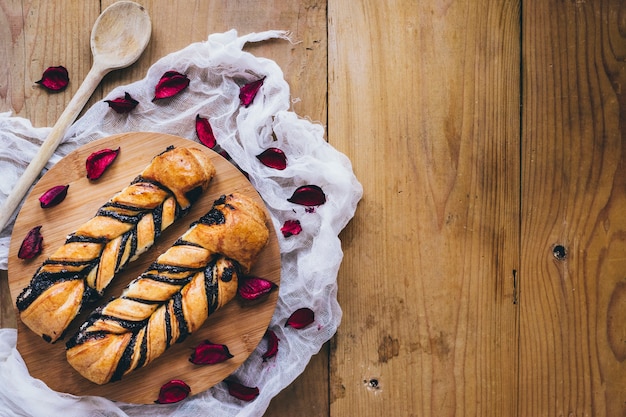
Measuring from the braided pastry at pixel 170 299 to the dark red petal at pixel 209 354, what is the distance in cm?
9

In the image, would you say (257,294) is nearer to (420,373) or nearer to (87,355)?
(87,355)

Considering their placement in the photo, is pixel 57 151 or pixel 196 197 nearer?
pixel 196 197

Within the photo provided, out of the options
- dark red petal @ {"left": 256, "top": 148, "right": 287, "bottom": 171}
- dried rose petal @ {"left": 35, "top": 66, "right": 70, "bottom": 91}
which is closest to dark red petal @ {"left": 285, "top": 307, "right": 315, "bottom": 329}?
dark red petal @ {"left": 256, "top": 148, "right": 287, "bottom": 171}

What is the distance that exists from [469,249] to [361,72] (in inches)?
25.5

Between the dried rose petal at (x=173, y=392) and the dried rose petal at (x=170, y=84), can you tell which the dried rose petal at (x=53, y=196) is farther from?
the dried rose petal at (x=173, y=392)

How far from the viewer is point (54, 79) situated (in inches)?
61.7

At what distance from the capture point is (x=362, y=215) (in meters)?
1.58

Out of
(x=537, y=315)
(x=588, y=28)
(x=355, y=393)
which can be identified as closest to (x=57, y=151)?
(x=355, y=393)

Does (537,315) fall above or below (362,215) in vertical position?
below

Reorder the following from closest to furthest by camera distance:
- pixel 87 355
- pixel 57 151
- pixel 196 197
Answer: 1. pixel 87 355
2. pixel 196 197
3. pixel 57 151

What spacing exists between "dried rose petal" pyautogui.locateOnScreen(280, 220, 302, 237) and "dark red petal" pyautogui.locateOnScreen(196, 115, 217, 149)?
32cm

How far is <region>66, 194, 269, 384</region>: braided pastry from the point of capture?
4.33 ft

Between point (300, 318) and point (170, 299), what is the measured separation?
1.24ft

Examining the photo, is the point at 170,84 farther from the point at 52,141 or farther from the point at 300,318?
the point at 300,318
